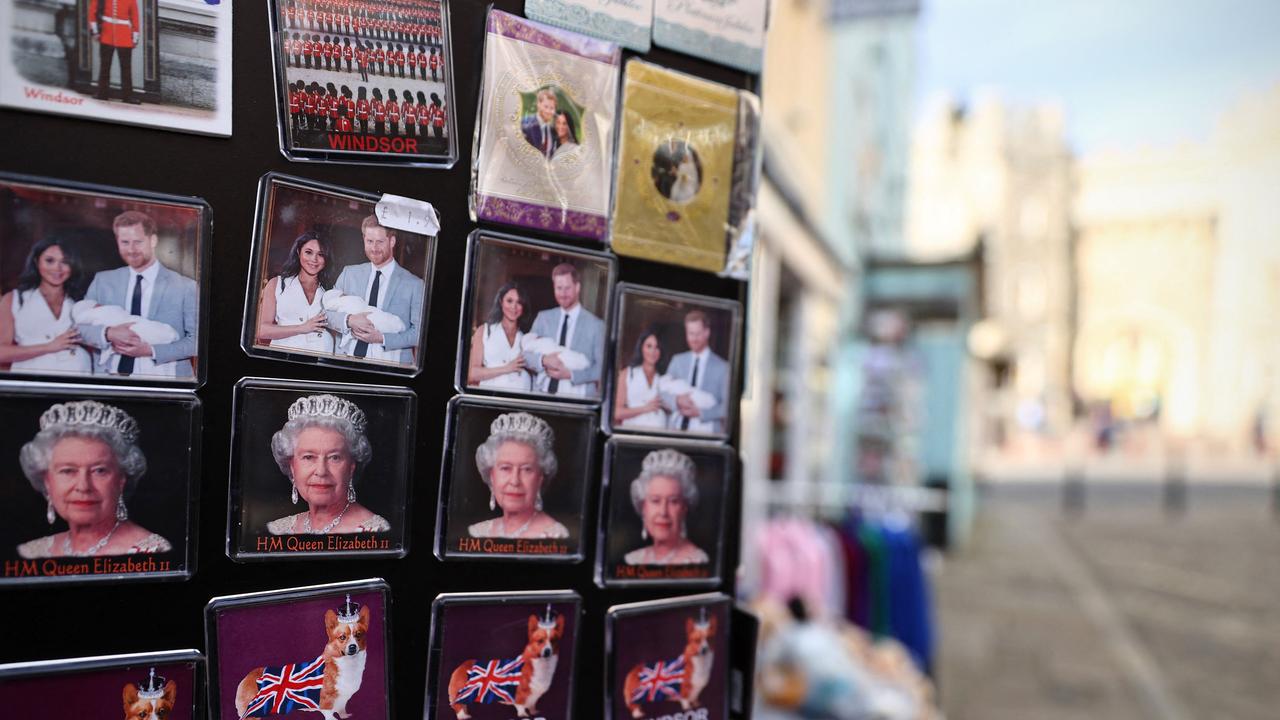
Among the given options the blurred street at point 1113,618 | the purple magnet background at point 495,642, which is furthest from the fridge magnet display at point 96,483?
the blurred street at point 1113,618

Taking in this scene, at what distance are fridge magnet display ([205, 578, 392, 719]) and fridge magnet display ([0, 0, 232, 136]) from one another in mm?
364

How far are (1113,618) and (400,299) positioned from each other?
700 centimetres

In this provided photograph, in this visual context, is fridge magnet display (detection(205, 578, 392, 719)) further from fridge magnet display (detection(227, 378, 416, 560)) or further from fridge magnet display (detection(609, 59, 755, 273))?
fridge magnet display (detection(609, 59, 755, 273))

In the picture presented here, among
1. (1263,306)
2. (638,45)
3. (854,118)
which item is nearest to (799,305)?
(854,118)

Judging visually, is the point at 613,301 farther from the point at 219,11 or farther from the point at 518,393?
the point at 219,11

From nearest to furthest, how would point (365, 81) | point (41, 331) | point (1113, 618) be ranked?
point (41, 331), point (365, 81), point (1113, 618)

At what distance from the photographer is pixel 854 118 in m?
7.20

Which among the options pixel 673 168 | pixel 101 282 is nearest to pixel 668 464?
pixel 673 168

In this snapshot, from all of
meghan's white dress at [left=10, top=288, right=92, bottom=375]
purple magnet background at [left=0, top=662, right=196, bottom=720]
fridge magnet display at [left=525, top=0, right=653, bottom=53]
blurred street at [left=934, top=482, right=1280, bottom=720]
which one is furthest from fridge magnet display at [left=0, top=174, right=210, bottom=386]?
blurred street at [left=934, top=482, right=1280, bottom=720]

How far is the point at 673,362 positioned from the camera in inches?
31.8

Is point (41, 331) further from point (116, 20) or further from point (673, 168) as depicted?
point (673, 168)

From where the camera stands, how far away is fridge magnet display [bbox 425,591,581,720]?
71 centimetres

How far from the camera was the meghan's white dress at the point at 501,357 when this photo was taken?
708mm

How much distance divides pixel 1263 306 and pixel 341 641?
64.8 ft
